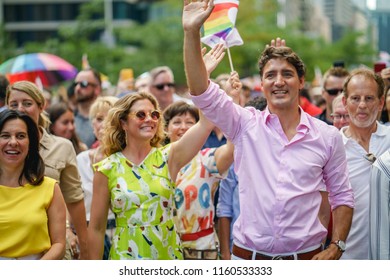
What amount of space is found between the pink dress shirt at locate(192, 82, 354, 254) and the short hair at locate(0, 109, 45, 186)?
4.23ft

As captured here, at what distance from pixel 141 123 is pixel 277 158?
129 centimetres

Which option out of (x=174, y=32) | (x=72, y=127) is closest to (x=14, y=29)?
(x=174, y=32)

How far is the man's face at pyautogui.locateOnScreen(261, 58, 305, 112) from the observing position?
15.1 ft

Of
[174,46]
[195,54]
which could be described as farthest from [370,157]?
[174,46]

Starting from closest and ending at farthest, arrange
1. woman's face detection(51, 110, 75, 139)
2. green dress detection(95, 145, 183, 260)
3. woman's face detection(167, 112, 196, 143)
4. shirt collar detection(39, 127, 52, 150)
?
green dress detection(95, 145, 183, 260) → shirt collar detection(39, 127, 52, 150) → woman's face detection(167, 112, 196, 143) → woman's face detection(51, 110, 75, 139)

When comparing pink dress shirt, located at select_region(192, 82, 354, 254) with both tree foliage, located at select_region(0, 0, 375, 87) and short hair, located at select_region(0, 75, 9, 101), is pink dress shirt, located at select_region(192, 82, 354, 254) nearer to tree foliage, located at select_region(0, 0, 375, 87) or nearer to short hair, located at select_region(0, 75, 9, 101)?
short hair, located at select_region(0, 75, 9, 101)

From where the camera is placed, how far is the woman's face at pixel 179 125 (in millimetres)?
6598

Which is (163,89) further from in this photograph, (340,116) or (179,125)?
(340,116)

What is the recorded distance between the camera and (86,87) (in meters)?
9.82

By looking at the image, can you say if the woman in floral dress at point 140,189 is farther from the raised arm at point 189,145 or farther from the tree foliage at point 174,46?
the tree foliage at point 174,46

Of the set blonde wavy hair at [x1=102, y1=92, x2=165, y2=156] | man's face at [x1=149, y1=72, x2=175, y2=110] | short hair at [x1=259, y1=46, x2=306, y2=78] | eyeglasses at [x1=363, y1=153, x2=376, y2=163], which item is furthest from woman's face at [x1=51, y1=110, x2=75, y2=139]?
short hair at [x1=259, y1=46, x2=306, y2=78]

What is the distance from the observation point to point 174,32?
43281 mm

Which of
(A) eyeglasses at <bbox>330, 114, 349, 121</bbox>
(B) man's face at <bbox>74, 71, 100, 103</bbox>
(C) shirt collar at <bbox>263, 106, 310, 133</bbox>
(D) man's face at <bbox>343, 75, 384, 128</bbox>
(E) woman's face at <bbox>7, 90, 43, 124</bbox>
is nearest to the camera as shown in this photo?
(C) shirt collar at <bbox>263, 106, 310, 133</bbox>

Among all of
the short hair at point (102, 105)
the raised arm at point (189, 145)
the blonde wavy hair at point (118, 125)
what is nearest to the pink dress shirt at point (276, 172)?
the raised arm at point (189, 145)
